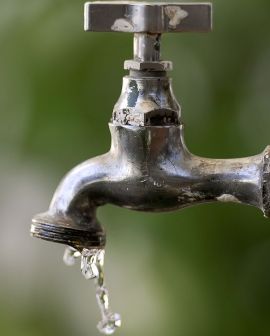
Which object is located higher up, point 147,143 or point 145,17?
point 145,17

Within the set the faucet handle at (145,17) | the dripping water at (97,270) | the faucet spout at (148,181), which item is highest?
the faucet handle at (145,17)

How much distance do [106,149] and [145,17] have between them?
0.68 meters

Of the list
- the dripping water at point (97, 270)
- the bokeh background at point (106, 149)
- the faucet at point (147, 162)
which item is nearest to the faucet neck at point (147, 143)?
the faucet at point (147, 162)

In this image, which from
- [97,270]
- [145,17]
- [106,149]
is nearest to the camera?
Result: [145,17]

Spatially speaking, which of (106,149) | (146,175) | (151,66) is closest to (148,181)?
(146,175)

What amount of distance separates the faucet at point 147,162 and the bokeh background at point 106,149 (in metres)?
0.57

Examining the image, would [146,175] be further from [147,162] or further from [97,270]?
[97,270]

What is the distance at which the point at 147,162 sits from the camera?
703 millimetres

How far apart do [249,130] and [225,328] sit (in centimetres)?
35

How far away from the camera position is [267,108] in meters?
1.26

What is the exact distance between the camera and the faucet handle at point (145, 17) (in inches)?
26.2

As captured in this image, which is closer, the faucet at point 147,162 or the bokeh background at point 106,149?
the faucet at point 147,162

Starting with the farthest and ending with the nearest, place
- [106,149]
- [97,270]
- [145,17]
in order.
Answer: [106,149]
[97,270]
[145,17]

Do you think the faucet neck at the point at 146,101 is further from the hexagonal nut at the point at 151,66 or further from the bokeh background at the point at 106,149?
the bokeh background at the point at 106,149
